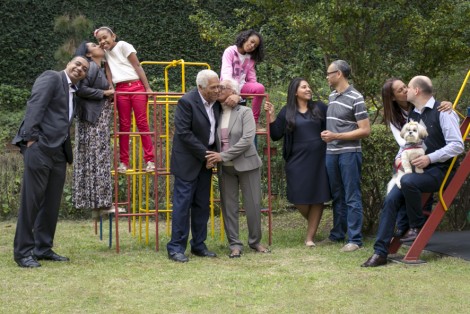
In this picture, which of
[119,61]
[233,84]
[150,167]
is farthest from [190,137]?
[119,61]

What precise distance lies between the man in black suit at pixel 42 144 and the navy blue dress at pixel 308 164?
2.39 metres

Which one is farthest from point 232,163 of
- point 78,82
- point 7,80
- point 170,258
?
point 7,80

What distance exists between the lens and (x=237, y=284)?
7234 mm

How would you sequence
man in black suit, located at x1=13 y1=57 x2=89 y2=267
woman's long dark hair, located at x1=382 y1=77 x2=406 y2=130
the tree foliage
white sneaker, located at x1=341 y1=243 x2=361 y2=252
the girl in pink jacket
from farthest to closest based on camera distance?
the tree foliage, the girl in pink jacket, white sneaker, located at x1=341 y1=243 x2=361 y2=252, woman's long dark hair, located at x1=382 y1=77 x2=406 y2=130, man in black suit, located at x1=13 y1=57 x2=89 y2=267

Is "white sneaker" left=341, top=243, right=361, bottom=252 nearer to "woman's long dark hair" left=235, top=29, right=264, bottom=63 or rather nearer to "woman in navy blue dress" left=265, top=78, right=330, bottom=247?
"woman in navy blue dress" left=265, top=78, right=330, bottom=247

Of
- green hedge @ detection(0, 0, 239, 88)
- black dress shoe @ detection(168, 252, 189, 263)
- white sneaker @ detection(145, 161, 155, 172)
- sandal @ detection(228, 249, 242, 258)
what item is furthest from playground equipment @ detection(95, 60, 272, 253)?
green hedge @ detection(0, 0, 239, 88)

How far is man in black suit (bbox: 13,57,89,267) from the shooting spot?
26.6ft

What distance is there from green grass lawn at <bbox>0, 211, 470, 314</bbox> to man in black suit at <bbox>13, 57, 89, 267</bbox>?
0.36 m

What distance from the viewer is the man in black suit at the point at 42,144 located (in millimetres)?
8094

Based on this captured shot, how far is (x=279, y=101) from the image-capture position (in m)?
15.8

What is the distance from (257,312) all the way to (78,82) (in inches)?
148

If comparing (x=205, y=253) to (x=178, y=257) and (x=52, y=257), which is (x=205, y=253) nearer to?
(x=178, y=257)

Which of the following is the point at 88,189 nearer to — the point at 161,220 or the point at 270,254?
the point at 270,254

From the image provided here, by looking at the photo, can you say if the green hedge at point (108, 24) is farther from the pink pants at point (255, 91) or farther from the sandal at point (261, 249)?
the sandal at point (261, 249)
